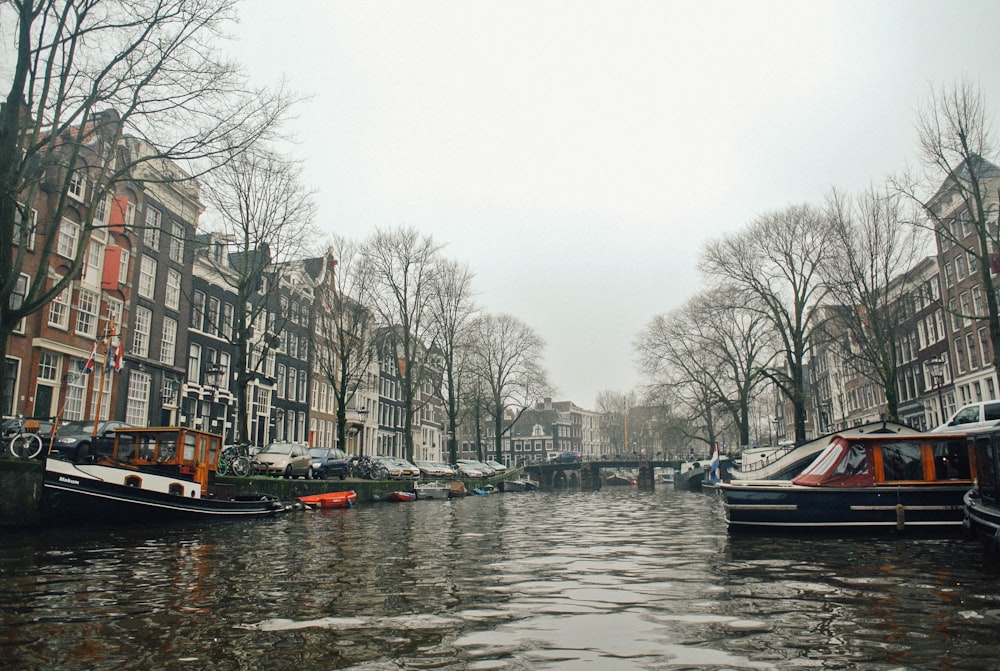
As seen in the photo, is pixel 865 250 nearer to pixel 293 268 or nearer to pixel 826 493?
pixel 826 493

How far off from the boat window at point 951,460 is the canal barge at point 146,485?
1859cm

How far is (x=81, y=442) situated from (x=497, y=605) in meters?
19.2

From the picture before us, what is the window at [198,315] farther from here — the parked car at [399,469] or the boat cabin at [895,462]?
the boat cabin at [895,462]

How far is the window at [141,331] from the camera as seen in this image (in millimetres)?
36688

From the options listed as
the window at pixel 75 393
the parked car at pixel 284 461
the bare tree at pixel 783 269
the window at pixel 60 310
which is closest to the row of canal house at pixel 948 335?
the bare tree at pixel 783 269

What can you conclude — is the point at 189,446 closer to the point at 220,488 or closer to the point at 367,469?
the point at 220,488

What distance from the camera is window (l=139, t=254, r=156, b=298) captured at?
1475 inches

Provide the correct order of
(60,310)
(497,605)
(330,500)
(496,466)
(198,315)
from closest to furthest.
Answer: (497,605), (330,500), (60,310), (198,315), (496,466)

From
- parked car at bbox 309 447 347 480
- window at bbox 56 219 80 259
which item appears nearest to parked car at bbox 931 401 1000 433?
parked car at bbox 309 447 347 480

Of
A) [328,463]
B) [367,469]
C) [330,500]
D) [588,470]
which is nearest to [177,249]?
[328,463]

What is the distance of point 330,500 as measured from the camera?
2819 centimetres

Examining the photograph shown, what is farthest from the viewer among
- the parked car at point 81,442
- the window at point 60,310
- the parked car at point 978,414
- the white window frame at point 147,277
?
the white window frame at point 147,277

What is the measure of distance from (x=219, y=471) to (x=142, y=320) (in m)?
15.7

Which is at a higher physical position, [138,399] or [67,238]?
[67,238]
